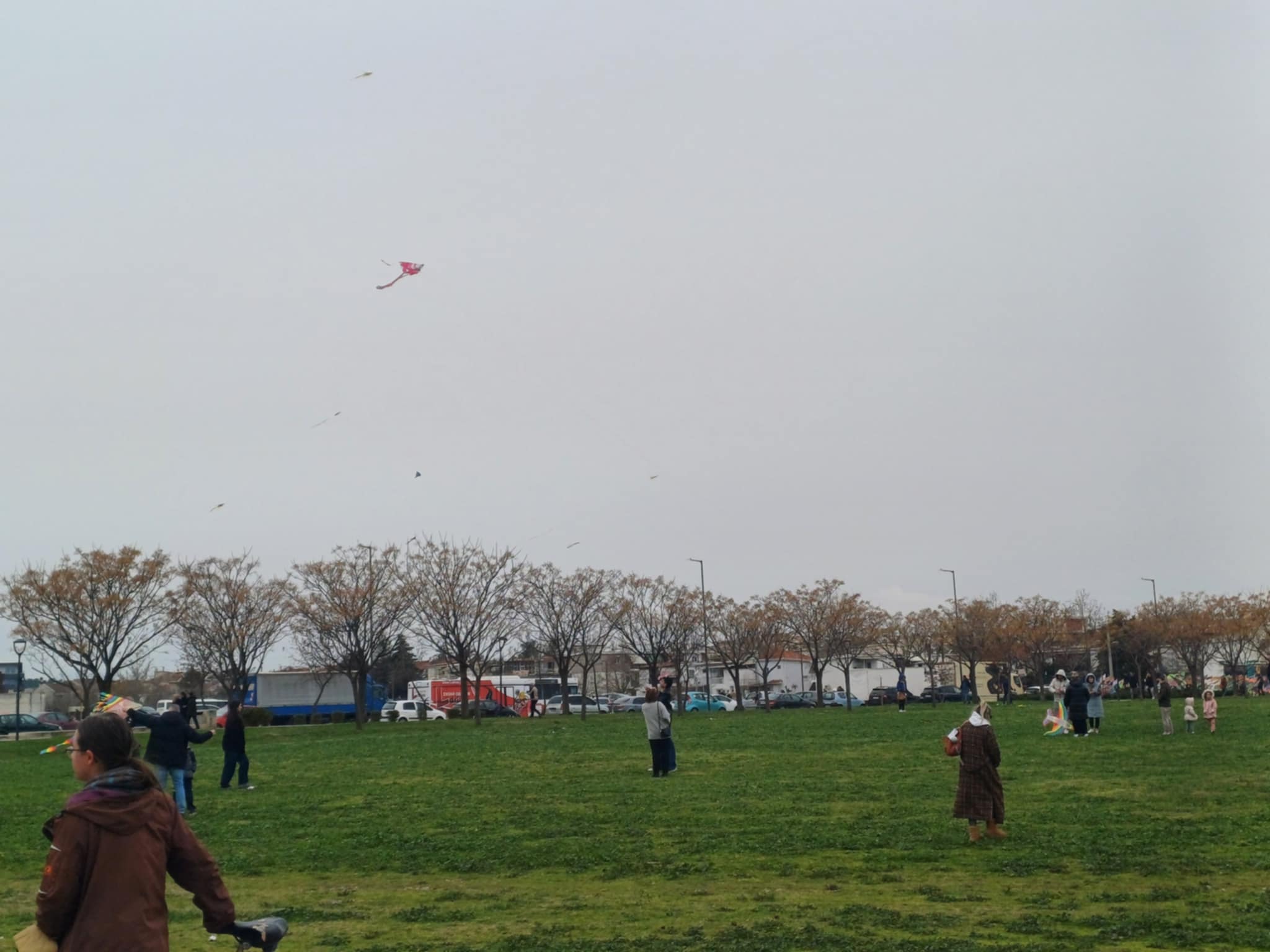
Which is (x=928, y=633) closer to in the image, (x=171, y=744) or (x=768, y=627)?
(x=768, y=627)

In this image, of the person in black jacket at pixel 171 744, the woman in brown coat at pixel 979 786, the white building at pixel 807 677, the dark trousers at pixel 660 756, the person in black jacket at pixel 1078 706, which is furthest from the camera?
the white building at pixel 807 677

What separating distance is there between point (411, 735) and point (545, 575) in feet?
82.8

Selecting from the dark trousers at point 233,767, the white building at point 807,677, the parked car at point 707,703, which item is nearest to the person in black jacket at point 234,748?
the dark trousers at point 233,767

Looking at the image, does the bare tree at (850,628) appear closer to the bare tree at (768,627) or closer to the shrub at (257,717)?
the bare tree at (768,627)

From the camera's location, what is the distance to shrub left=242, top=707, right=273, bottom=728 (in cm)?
5938

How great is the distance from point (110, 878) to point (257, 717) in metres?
58.3

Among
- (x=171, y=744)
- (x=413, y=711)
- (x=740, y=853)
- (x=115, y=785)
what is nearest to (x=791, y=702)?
(x=413, y=711)

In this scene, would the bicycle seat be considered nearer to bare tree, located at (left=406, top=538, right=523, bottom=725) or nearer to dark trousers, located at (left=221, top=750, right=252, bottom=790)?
dark trousers, located at (left=221, top=750, right=252, bottom=790)

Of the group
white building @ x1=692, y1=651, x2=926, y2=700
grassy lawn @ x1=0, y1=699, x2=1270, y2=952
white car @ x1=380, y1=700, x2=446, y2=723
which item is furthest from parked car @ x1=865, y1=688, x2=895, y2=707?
grassy lawn @ x1=0, y1=699, x2=1270, y2=952

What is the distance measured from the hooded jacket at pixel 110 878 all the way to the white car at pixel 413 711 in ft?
196

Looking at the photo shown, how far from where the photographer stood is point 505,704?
73.5 meters

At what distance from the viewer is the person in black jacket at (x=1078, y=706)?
28.8 m

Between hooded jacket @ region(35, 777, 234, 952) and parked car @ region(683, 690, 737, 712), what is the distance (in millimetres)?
64091

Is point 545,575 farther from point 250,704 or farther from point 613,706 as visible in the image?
point 250,704
